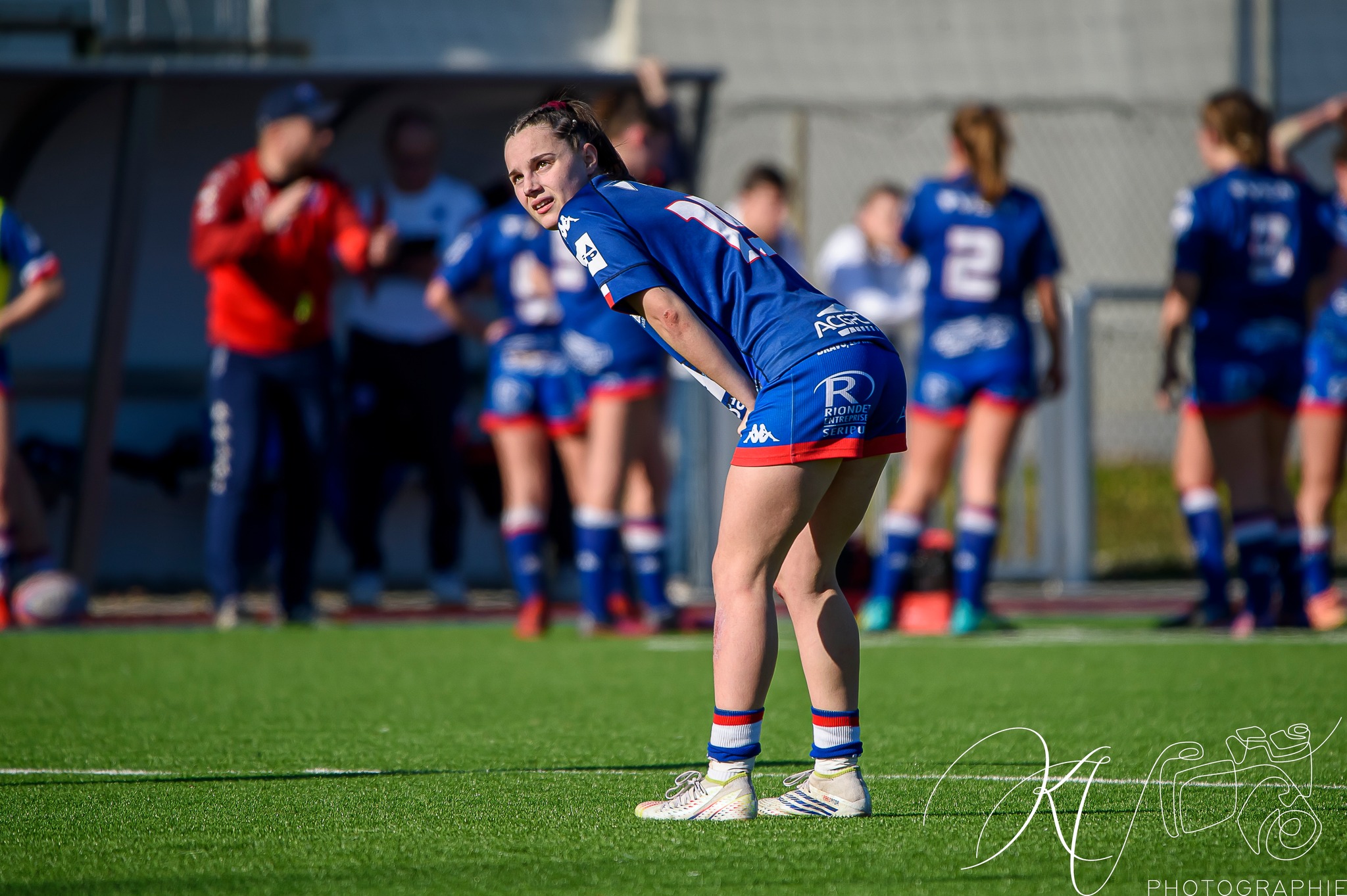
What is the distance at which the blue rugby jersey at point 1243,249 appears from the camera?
7.35 meters

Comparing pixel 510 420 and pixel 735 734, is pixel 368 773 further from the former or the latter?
pixel 510 420

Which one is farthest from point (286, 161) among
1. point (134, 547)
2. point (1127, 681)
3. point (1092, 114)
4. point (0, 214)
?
Answer: point (1092, 114)

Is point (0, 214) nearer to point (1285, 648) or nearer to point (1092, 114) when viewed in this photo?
point (1285, 648)

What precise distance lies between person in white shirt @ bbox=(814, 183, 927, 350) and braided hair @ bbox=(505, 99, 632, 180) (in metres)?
6.45

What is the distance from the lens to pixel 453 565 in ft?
31.0

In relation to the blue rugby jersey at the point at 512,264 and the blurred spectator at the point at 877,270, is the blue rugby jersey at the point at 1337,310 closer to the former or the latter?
the blurred spectator at the point at 877,270

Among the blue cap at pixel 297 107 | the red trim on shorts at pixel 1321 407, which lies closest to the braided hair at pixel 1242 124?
the red trim on shorts at pixel 1321 407

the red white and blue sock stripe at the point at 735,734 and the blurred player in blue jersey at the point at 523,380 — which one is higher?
the blurred player in blue jersey at the point at 523,380

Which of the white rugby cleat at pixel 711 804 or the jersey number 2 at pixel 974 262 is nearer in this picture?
the white rugby cleat at pixel 711 804

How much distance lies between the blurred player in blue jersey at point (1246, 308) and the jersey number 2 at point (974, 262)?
783mm

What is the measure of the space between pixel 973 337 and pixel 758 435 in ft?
13.9

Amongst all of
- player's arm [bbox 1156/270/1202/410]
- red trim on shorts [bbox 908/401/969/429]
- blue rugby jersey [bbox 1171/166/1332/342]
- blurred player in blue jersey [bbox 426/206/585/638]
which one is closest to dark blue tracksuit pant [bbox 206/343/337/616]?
blurred player in blue jersey [bbox 426/206/585/638]

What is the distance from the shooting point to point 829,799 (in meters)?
3.56

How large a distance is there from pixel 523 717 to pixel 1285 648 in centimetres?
340
